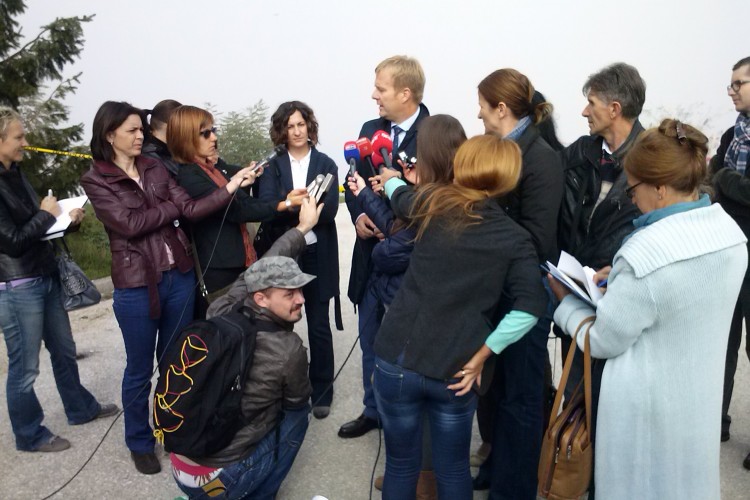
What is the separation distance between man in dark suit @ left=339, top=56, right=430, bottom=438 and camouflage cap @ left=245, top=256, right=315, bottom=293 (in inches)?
24.7

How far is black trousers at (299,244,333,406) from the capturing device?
398 centimetres

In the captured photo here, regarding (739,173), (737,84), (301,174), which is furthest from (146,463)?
(737,84)

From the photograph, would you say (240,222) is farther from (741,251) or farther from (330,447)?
(741,251)

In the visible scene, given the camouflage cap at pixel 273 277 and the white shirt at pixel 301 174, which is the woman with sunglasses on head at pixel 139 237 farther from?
the camouflage cap at pixel 273 277

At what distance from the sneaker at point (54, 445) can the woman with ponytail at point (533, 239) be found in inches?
101

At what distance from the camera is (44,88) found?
7.70 metres

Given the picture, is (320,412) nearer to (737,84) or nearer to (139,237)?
(139,237)

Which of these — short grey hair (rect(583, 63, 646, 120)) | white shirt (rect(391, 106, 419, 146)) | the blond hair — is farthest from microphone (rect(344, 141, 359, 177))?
short grey hair (rect(583, 63, 646, 120))

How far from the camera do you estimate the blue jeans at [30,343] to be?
3510mm

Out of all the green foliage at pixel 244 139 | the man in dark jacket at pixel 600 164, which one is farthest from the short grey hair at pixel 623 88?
the green foliage at pixel 244 139

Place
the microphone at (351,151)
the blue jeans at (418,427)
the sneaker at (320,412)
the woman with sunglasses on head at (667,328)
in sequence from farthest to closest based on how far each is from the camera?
the sneaker at (320,412)
the microphone at (351,151)
the blue jeans at (418,427)
the woman with sunglasses on head at (667,328)

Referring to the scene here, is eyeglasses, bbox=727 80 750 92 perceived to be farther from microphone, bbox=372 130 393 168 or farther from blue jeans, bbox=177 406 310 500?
blue jeans, bbox=177 406 310 500

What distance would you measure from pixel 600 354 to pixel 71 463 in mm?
3073

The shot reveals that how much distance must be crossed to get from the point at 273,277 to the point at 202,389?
59 cm
